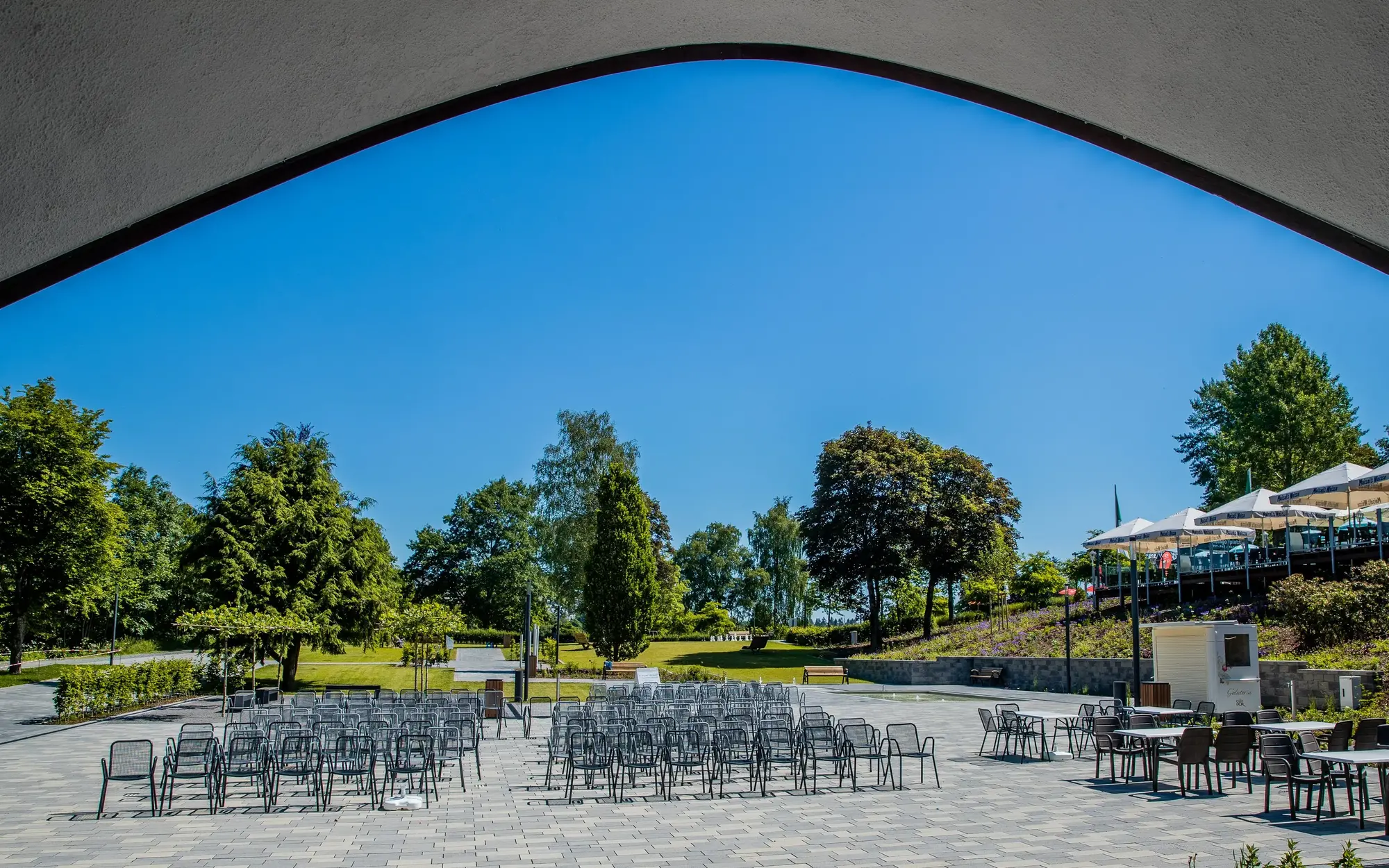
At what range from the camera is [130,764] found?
10.3 meters

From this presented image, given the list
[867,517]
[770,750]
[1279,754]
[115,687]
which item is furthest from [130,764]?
[867,517]

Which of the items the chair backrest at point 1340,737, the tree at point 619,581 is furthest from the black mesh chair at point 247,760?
the tree at point 619,581

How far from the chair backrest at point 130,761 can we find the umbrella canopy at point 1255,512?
23.4 metres

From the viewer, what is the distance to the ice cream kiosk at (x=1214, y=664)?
17.8 meters

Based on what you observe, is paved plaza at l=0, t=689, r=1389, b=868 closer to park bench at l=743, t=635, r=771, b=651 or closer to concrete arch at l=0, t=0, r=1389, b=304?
concrete arch at l=0, t=0, r=1389, b=304

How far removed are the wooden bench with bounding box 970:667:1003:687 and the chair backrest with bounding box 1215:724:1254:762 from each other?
66.2 feet

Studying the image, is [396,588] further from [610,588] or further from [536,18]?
[536,18]

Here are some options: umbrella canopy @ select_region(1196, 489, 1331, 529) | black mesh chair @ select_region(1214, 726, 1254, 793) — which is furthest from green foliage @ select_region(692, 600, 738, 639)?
black mesh chair @ select_region(1214, 726, 1254, 793)

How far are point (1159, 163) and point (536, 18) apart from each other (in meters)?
1.70

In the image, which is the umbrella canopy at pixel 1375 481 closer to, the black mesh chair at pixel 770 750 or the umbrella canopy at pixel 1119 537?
the umbrella canopy at pixel 1119 537

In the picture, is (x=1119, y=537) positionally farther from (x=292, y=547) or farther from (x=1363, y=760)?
(x=292, y=547)

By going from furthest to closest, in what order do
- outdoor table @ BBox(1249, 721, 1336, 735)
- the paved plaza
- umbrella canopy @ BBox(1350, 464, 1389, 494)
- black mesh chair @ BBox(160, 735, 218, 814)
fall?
umbrella canopy @ BBox(1350, 464, 1389, 494) < outdoor table @ BBox(1249, 721, 1336, 735) < black mesh chair @ BBox(160, 735, 218, 814) < the paved plaza

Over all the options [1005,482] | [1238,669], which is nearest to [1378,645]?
Answer: [1238,669]

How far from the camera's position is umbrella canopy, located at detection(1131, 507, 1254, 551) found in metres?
23.0
